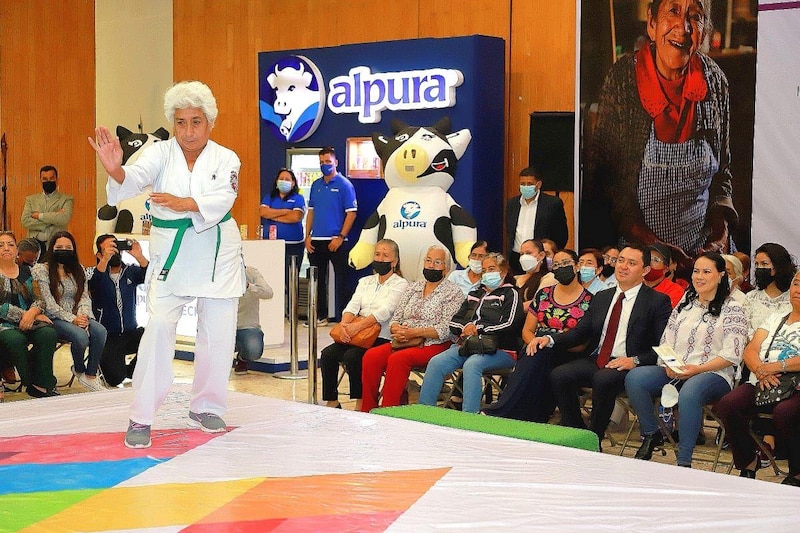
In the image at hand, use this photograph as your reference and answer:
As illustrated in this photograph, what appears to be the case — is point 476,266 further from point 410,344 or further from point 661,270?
point 661,270

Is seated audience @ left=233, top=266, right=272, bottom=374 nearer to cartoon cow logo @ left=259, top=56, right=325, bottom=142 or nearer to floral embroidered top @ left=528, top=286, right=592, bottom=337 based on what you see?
floral embroidered top @ left=528, top=286, right=592, bottom=337

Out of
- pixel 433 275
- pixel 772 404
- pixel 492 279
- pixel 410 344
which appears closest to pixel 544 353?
pixel 492 279

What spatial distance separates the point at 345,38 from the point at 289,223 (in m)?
2.29

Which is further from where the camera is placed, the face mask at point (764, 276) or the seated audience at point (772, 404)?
the face mask at point (764, 276)

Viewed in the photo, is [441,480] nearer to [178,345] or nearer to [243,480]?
[243,480]

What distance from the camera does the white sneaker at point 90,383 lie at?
26.3ft

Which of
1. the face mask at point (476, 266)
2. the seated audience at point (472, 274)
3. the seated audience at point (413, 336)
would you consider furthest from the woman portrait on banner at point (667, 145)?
the seated audience at point (413, 336)

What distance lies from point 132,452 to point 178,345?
5.00 metres

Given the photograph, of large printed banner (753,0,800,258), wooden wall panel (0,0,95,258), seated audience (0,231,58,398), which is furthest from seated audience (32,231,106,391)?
wooden wall panel (0,0,95,258)

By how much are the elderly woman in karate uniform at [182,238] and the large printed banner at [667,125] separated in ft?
17.8

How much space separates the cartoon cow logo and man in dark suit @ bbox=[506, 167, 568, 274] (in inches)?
117

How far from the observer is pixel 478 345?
6777 millimetres

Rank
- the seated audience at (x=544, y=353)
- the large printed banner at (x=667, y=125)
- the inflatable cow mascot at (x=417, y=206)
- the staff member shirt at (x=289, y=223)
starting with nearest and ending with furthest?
the seated audience at (x=544, y=353), the large printed banner at (x=667, y=125), the inflatable cow mascot at (x=417, y=206), the staff member shirt at (x=289, y=223)

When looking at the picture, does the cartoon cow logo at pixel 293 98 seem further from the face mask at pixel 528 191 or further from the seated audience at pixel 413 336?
the seated audience at pixel 413 336
